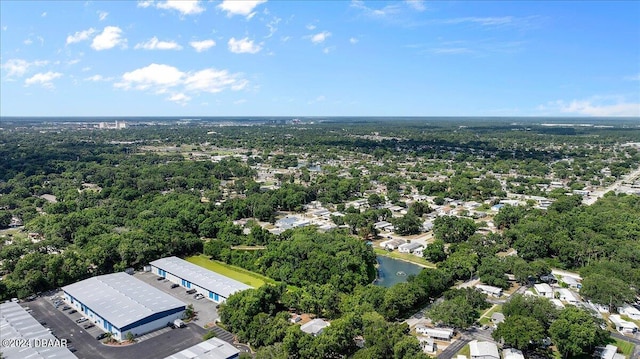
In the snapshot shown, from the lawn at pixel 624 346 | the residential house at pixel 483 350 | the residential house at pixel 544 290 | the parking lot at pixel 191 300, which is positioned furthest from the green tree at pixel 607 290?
the parking lot at pixel 191 300

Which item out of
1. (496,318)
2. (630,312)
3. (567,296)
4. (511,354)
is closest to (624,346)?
(630,312)

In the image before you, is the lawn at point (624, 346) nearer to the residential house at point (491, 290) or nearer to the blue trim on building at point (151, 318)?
the residential house at point (491, 290)

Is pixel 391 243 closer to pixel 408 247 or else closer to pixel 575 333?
pixel 408 247

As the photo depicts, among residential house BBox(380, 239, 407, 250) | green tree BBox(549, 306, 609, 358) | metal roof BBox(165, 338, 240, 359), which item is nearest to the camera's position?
metal roof BBox(165, 338, 240, 359)

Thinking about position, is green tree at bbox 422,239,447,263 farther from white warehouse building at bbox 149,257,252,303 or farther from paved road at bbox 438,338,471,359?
white warehouse building at bbox 149,257,252,303

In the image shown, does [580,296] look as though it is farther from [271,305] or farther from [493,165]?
[493,165]

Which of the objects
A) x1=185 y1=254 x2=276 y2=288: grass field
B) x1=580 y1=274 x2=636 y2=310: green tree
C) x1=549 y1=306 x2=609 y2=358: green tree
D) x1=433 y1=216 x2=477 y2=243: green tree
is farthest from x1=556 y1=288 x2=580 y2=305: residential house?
x1=185 y1=254 x2=276 y2=288: grass field
